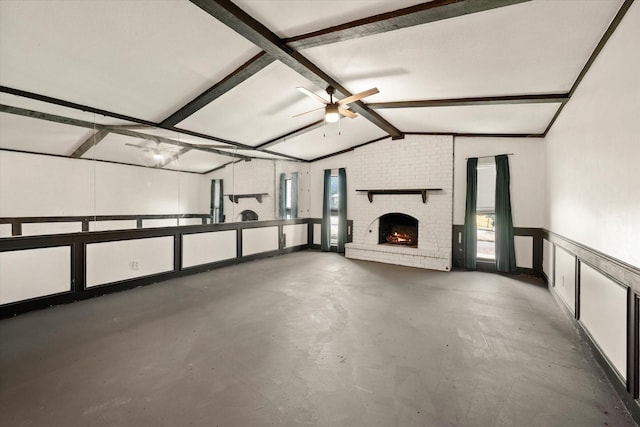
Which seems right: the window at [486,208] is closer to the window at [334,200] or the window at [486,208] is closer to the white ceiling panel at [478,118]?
the white ceiling panel at [478,118]

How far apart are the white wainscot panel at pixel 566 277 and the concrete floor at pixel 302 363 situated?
21 centimetres

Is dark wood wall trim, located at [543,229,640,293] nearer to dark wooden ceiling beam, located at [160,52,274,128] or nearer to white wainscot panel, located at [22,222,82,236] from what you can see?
dark wooden ceiling beam, located at [160,52,274,128]

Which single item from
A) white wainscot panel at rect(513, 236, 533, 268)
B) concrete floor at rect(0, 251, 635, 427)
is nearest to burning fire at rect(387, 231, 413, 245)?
white wainscot panel at rect(513, 236, 533, 268)

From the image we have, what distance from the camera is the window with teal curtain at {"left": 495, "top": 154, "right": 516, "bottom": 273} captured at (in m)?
5.06

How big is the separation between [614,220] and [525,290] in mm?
2625

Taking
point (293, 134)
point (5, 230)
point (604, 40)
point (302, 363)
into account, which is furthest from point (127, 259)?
point (604, 40)

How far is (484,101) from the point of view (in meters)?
3.73

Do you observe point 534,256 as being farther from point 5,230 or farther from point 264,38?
point 5,230

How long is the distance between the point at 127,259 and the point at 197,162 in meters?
2.19

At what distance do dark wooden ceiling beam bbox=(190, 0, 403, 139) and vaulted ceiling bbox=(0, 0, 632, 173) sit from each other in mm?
14

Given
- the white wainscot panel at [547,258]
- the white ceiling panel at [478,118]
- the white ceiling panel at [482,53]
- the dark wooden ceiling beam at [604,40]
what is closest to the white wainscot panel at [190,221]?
the white ceiling panel at [482,53]

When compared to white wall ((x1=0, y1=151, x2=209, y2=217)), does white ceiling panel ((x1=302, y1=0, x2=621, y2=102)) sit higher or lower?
higher

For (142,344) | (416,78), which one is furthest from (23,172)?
(416,78)

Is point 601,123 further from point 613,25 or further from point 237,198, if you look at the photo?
point 237,198
